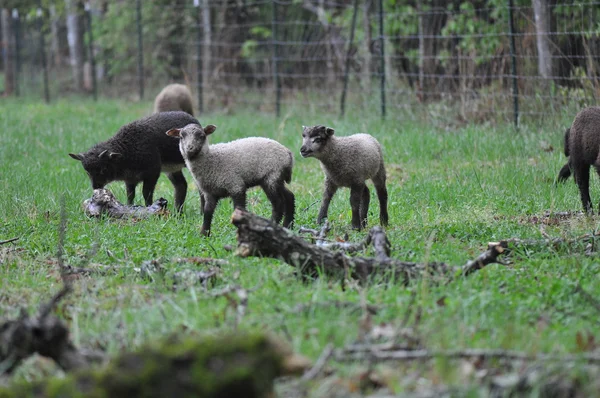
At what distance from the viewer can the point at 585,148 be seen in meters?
8.30

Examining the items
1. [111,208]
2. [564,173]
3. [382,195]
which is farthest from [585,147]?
[111,208]

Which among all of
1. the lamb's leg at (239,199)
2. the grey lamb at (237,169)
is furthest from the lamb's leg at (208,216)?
the lamb's leg at (239,199)

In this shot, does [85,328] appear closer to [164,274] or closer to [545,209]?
[164,274]

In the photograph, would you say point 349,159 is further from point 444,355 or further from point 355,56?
point 355,56

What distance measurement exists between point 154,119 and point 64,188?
1469mm

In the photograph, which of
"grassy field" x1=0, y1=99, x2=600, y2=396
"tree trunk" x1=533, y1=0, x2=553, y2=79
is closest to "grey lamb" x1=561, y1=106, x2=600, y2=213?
"grassy field" x1=0, y1=99, x2=600, y2=396

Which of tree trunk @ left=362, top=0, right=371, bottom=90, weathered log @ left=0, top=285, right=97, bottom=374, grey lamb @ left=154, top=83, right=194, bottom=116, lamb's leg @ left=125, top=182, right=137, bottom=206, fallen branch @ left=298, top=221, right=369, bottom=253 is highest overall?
tree trunk @ left=362, top=0, right=371, bottom=90

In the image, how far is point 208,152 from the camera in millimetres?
7969

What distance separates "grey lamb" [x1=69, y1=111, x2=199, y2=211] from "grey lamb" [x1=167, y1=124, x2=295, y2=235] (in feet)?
4.64

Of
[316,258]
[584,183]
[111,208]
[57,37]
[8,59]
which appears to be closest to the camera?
[316,258]

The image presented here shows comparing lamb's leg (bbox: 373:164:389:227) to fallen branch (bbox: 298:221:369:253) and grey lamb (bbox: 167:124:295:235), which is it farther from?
fallen branch (bbox: 298:221:369:253)

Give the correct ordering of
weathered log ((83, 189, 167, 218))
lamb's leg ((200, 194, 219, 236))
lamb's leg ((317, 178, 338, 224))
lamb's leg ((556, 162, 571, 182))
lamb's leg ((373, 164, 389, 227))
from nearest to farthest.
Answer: lamb's leg ((200, 194, 219, 236)) → lamb's leg ((373, 164, 389, 227)) → lamb's leg ((317, 178, 338, 224)) → weathered log ((83, 189, 167, 218)) → lamb's leg ((556, 162, 571, 182))

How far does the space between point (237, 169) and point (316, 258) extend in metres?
2.47

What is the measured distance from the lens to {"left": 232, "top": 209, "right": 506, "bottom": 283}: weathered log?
534cm
